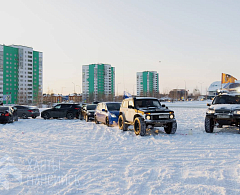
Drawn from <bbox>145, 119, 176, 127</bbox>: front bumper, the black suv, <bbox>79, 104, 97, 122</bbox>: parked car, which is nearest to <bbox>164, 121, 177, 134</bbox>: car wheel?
<bbox>145, 119, 176, 127</bbox>: front bumper

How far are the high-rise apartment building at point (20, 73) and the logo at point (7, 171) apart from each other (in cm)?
10667

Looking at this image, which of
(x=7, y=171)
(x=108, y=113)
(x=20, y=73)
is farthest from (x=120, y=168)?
(x=20, y=73)

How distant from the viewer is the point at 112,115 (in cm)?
1493

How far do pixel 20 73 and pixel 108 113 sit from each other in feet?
373

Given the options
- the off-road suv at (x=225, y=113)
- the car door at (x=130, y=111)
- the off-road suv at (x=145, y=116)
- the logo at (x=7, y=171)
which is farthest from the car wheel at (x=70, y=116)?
the logo at (x=7, y=171)

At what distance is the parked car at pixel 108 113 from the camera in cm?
1490

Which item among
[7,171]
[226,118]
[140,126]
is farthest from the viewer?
[226,118]

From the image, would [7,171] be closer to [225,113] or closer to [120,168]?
[120,168]

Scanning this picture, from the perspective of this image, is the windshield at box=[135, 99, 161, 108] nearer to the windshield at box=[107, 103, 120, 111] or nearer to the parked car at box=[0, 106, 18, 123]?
the windshield at box=[107, 103, 120, 111]

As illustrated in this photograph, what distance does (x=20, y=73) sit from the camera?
118500 mm

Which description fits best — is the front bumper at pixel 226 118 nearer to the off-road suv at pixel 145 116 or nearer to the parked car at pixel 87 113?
the off-road suv at pixel 145 116

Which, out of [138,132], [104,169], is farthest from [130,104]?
[104,169]

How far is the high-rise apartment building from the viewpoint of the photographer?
112188 millimetres

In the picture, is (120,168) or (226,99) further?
(226,99)
